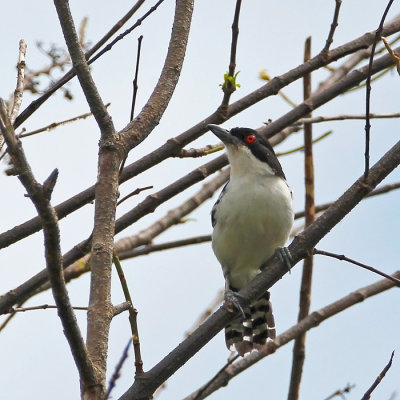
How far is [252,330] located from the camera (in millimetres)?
6789

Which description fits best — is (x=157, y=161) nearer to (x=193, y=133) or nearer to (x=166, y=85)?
(x=193, y=133)

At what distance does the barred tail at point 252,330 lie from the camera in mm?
6672

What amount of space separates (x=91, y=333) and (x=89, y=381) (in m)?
0.23

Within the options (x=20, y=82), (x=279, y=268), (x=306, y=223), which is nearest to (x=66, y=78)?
(x=20, y=82)

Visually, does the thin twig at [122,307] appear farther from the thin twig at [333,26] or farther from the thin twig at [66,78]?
the thin twig at [333,26]

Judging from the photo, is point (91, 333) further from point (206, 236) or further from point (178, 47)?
point (206, 236)

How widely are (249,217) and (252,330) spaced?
1.19m

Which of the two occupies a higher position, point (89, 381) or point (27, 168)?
point (27, 168)

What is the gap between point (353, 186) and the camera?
3621 millimetres

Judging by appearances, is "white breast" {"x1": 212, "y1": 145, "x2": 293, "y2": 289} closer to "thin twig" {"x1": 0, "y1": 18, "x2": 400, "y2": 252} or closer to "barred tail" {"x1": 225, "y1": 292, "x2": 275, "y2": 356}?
"barred tail" {"x1": 225, "y1": 292, "x2": 275, "y2": 356}

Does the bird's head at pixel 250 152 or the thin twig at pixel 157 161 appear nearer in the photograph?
the thin twig at pixel 157 161

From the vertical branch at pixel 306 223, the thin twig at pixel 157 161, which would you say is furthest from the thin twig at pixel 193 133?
the vertical branch at pixel 306 223

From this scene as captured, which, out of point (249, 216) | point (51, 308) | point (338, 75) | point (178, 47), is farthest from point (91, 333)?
point (338, 75)

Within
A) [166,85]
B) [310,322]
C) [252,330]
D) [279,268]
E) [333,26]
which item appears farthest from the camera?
[252,330]
